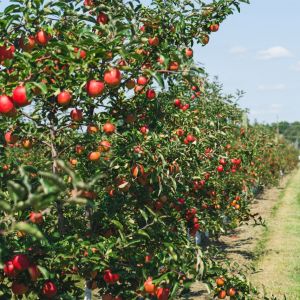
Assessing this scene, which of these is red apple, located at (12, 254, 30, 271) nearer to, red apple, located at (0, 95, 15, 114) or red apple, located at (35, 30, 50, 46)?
red apple, located at (0, 95, 15, 114)

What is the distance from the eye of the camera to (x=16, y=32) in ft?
10.7

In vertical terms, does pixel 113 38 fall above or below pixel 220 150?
above

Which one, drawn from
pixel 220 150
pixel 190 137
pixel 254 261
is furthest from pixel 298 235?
pixel 190 137

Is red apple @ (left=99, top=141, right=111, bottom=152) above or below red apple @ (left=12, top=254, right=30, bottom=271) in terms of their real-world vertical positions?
above

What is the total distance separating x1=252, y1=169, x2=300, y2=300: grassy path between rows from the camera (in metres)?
8.71

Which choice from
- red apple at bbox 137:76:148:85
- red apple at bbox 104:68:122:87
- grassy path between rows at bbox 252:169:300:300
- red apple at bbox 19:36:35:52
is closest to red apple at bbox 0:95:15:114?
red apple at bbox 104:68:122:87

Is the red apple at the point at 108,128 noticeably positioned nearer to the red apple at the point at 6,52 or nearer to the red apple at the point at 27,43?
the red apple at the point at 27,43

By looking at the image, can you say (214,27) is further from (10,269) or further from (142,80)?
(10,269)

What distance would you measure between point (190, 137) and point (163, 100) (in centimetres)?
85

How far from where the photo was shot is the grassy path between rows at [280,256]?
871 cm

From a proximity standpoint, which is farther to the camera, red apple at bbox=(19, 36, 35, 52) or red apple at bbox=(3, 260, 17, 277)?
red apple at bbox=(19, 36, 35, 52)

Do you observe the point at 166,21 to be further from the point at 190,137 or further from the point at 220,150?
the point at 220,150

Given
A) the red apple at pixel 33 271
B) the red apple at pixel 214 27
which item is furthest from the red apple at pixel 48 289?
the red apple at pixel 214 27

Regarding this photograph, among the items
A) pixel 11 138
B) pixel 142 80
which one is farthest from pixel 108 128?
pixel 11 138
